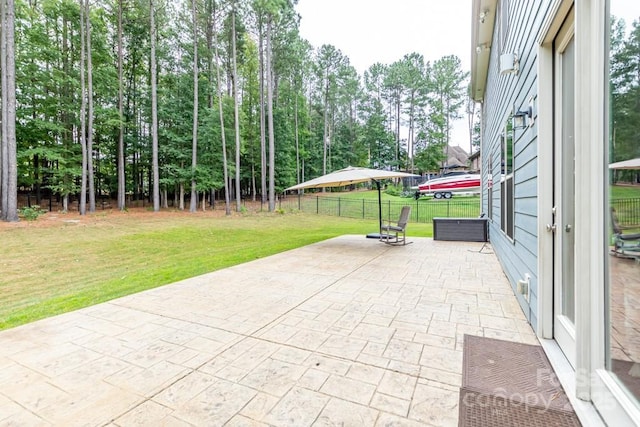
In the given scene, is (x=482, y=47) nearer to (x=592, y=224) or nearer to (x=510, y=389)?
(x=592, y=224)

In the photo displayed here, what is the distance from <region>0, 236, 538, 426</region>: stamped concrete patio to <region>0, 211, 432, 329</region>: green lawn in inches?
29.6

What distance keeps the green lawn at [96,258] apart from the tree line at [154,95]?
4308 mm

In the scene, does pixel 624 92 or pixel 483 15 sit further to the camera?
pixel 483 15

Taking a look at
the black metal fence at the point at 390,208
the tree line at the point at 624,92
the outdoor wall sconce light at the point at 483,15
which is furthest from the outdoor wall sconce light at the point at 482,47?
the black metal fence at the point at 390,208

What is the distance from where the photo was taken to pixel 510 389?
73.4 inches

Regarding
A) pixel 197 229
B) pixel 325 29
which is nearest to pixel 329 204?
pixel 197 229

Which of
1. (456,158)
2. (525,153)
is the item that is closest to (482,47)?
(525,153)

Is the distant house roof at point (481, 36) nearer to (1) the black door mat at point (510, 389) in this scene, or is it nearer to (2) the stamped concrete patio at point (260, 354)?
(2) the stamped concrete patio at point (260, 354)

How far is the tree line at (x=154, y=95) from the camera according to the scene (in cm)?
1494

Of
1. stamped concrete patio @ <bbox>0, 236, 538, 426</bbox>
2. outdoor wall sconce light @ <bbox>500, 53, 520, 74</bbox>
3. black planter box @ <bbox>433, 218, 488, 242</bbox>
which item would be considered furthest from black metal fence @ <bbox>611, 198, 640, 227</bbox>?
black planter box @ <bbox>433, 218, 488, 242</bbox>

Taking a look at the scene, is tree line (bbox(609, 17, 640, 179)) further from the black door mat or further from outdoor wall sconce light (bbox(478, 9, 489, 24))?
outdoor wall sconce light (bbox(478, 9, 489, 24))

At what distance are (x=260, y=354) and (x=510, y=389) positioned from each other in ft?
5.45

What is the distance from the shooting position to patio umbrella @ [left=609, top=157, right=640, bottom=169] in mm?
1237

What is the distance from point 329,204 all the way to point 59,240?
13.3m
